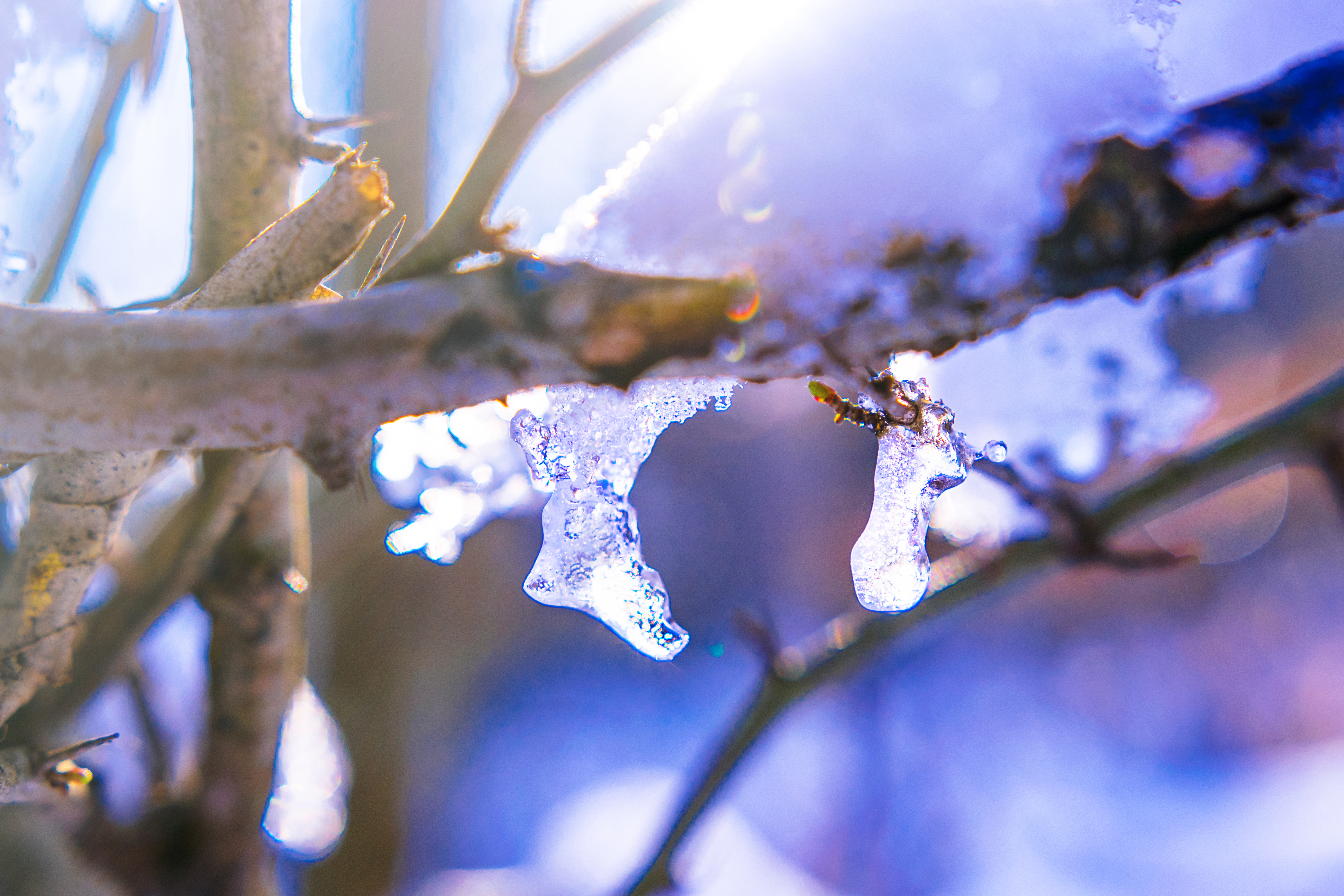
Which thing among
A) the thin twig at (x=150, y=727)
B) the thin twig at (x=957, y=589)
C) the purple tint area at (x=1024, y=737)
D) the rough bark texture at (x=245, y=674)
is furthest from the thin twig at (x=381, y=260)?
the purple tint area at (x=1024, y=737)

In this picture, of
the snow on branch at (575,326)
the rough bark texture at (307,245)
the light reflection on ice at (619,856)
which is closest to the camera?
the snow on branch at (575,326)

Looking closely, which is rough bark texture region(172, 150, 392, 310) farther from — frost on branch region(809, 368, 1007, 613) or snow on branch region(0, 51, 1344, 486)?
frost on branch region(809, 368, 1007, 613)

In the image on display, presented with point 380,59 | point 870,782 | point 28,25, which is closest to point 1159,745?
point 870,782

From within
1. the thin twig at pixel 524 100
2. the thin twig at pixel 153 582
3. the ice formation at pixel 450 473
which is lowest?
the thin twig at pixel 153 582

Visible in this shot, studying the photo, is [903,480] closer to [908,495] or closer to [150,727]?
[908,495]

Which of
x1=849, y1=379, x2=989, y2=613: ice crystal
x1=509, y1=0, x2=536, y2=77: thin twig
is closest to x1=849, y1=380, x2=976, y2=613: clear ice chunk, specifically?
x1=849, y1=379, x2=989, y2=613: ice crystal

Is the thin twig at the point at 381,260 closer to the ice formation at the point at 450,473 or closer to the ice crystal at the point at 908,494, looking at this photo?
the ice formation at the point at 450,473

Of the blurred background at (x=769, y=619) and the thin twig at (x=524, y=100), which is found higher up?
the thin twig at (x=524, y=100)

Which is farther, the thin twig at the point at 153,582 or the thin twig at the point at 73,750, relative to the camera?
the thin twig at the point at 153,582

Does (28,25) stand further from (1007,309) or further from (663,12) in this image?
(1007,309)
